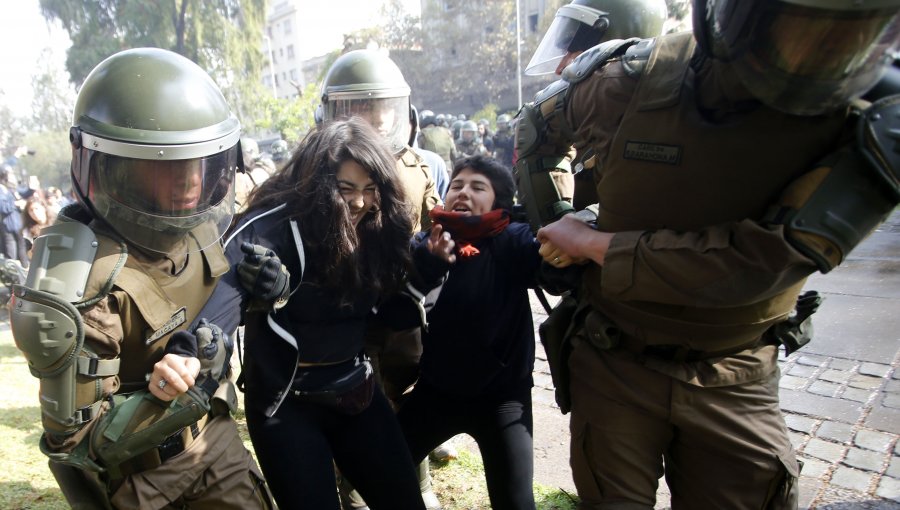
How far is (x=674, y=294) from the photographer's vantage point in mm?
1621

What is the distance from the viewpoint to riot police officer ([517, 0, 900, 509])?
1375mm

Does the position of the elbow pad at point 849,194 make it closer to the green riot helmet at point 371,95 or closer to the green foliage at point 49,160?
the green riot helmet at point 371,95

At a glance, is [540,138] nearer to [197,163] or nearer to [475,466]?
[197,163]

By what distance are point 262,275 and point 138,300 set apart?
14.2 inches

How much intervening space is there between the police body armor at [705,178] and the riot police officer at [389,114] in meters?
1.40

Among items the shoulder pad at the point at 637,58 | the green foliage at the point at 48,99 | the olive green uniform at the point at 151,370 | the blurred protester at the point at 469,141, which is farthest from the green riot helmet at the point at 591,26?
the green foliage at the point at 48,99

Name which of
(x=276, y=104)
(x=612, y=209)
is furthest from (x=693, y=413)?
(x=276, y=104)

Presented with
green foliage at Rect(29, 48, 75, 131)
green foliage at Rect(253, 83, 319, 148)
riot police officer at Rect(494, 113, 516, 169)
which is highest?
riot police officer at Rect(494, 113, 516, 169)

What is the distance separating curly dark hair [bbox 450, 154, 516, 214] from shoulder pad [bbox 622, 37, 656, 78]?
0.90m

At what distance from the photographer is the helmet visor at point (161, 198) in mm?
1750

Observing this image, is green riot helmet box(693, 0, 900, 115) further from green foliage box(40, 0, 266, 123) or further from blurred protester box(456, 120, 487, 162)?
green foliage box(40, 0, 266, 123)

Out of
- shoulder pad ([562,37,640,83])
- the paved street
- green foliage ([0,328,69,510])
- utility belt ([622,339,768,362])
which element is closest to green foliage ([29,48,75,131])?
green foliage ([0,328,69,510])

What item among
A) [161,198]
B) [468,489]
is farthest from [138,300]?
[468,489]

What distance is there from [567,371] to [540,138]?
85cm
